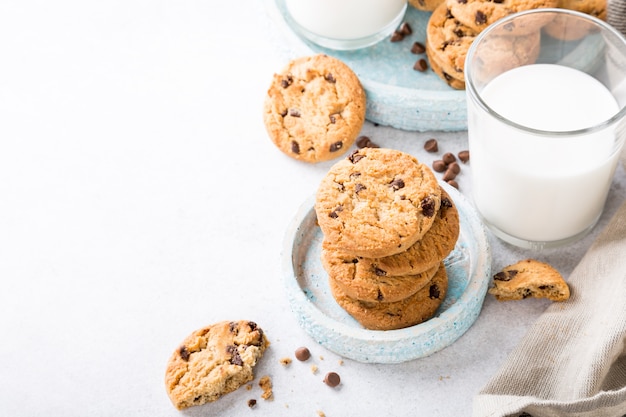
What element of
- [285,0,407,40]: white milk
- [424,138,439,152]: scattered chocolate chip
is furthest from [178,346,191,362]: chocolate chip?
[285,0,407,40]: white milk

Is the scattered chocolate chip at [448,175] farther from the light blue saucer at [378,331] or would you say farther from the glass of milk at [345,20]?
the glass of milk at [345,20]

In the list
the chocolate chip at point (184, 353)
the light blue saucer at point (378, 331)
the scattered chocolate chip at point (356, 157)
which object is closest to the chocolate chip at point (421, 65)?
the light blue saucer at point (378, 331)

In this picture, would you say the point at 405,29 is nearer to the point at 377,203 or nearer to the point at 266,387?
the point at 377,203

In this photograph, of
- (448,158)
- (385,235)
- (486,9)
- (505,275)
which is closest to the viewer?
(385,235)

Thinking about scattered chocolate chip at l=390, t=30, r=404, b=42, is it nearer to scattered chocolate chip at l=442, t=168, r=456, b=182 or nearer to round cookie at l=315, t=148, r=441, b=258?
scattered chocolate chip at l=442, t=168, r=456, b=182

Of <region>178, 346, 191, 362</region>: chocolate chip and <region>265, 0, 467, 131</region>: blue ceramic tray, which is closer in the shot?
<region>178, 346, 191, 362</region>: chocolate chip

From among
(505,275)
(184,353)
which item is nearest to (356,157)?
(505,275)
